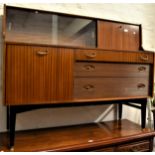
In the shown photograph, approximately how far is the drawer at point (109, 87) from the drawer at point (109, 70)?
4cm

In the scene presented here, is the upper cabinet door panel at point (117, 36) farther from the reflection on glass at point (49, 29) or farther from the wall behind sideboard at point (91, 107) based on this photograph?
the wall behind sideboard at point (91, 107)

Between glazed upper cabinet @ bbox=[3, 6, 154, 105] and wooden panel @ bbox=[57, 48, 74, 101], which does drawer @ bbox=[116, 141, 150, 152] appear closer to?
glazed upper cabinet @ bbox=[3, 6, 154, 105]

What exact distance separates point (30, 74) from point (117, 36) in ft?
3.26

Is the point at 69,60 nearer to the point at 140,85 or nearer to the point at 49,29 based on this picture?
the point at 49,29

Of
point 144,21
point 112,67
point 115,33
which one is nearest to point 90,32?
point 115,33

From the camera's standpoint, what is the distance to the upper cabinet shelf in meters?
1.69

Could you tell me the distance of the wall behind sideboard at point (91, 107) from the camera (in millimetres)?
1867

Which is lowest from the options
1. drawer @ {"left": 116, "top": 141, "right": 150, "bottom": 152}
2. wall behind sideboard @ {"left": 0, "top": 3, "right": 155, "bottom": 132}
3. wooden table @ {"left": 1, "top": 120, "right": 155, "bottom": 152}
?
drawer @ {"left": 116, "top": 141, "right": 150, "bottom": 152}

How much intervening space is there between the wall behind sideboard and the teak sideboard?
21 cm

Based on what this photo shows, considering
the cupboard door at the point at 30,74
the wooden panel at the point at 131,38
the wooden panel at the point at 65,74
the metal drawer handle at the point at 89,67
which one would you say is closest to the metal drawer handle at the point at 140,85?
the wooden panel at the point at 131,38

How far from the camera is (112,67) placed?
1737mm

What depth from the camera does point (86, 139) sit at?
5.33 ft

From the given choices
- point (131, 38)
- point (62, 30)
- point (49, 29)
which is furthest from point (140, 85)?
point (49, 29)

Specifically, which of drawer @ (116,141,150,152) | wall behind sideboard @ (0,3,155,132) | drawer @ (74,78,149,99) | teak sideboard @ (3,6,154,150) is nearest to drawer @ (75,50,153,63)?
teak sideboard @ (3,6,154,150)
